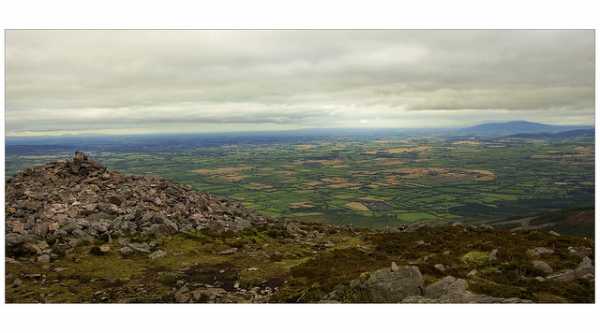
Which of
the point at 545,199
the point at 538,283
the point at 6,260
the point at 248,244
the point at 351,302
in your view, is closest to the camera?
the point at 351,302

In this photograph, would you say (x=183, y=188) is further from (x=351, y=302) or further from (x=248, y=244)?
(x=351, y=302)

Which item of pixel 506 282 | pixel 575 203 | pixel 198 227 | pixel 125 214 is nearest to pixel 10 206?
pixel 125 214

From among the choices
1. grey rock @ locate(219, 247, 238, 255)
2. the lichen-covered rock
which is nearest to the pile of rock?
grey rock @ locate(219, 247, 238, 255)

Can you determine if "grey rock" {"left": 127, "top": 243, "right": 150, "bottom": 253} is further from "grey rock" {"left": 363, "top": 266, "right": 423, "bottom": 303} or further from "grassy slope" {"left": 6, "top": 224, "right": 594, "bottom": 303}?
"grey rock" {"left": 363, "top": 266, "right": 423, "bottom": 303}

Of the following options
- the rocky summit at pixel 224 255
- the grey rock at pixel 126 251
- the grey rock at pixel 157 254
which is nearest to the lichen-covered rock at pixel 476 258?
the rocky summit at pixel 224 255

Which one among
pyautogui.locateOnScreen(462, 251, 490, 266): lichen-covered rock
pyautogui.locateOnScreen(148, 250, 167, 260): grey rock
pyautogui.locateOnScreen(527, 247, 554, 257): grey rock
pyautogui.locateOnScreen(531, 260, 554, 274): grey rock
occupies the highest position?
pyautogui.locateOnScreen(531, 260, 554, 274): grey rock
